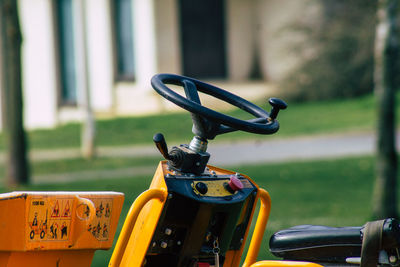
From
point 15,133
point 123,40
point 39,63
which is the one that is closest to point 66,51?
point 39,63

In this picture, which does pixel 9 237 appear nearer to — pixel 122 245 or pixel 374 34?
pixel 122 245

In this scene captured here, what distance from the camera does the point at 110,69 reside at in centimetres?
2405

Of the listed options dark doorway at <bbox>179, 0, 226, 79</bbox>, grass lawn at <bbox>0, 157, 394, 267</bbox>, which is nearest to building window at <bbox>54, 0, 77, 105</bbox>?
dark doorway at <bbox>179, 0, 226, 79</bbox>

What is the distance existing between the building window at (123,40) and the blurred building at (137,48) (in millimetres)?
29

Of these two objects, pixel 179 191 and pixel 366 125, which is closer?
pixel 179 191

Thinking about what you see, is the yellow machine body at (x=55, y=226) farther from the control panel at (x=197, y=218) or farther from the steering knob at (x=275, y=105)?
the steering knob at (x=275, y=105)

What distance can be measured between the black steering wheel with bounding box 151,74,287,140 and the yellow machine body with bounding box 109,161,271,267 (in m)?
0.17

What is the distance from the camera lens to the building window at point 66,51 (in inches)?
974

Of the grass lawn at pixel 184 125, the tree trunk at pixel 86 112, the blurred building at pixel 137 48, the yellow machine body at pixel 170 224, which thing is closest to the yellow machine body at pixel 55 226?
the yellow machine body at pixel 170 224

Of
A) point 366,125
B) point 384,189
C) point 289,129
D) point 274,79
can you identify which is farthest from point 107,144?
point 384,189

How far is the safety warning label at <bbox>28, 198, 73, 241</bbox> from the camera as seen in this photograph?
2803 millimetres

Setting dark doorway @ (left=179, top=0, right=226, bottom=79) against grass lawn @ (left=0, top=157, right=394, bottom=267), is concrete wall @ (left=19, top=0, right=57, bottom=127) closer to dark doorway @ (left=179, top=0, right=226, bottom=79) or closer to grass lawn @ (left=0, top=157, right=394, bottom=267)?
dark doorway @ (left=179, top=0, right=226, bottom=79)

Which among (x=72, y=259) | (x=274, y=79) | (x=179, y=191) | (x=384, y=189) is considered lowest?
(x=274, y=79)

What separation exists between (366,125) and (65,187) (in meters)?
8.19
